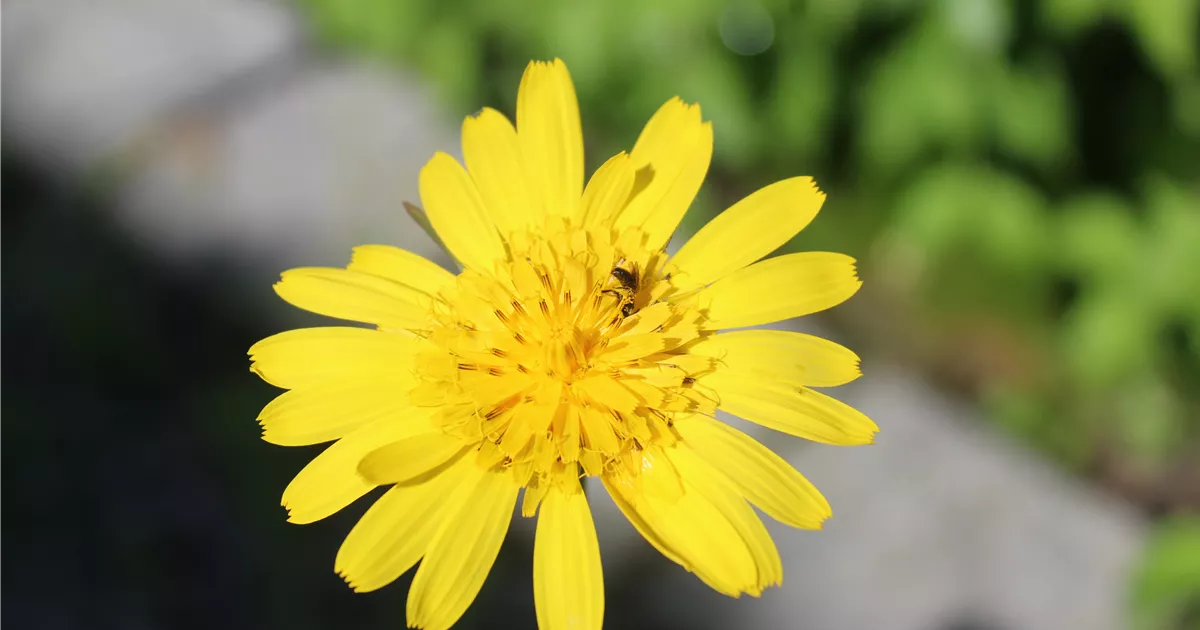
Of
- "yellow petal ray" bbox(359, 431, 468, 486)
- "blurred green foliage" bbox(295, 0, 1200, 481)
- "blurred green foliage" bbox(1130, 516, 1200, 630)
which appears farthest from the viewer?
"blurred green foliage" bbox(295, 0, 1200, 481)

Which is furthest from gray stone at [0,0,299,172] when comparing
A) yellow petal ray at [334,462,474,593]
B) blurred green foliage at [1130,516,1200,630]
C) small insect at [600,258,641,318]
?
blurred green foliage at [1130,516,1200,630]

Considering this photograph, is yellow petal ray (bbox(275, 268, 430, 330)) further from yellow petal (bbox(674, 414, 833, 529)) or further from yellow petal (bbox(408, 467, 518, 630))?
yellow petal (bbox(674, 414, 833, 529))

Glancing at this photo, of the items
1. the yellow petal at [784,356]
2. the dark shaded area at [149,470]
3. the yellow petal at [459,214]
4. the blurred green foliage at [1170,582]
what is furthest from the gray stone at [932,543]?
the yellow petal at [459,214]

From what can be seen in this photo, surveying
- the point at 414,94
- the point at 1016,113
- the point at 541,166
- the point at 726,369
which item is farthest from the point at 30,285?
the point at 1016,113

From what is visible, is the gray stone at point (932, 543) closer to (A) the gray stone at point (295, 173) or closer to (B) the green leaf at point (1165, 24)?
(B) the green leaf at point (1165, 24)

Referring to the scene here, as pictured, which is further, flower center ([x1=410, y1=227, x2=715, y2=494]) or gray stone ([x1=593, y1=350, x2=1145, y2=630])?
gray stone ([x1=593, y1=350, x2=1145, y2=630])

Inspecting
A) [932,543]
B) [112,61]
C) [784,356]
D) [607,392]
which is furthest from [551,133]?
[112,61]
